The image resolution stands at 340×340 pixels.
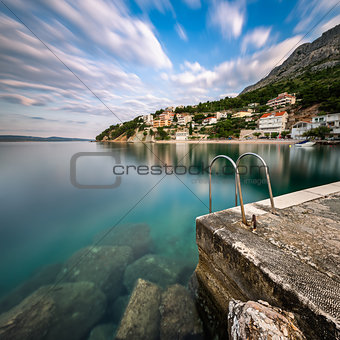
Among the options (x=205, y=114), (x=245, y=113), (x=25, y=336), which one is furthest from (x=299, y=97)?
(x=25, y=336)

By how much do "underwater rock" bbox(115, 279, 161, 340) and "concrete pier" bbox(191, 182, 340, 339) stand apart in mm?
802

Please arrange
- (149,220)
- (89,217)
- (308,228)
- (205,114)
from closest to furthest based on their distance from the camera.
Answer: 1. (308,228)
2. (149,220)
3. (89,217)
4. (205,114)

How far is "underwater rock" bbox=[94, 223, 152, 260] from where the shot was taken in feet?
14.6

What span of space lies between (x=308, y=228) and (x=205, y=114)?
303 ft

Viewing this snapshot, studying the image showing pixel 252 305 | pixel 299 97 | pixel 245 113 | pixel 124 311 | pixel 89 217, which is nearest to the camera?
pixel 252 305

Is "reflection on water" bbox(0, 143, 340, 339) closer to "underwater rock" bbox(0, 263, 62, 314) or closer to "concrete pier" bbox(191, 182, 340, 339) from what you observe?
"underwater rock" bbox(0, 263, 62, 314)

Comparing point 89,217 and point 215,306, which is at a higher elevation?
point 215,306

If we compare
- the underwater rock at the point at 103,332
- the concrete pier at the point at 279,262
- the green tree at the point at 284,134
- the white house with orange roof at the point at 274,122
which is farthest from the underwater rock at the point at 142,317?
the white house with orange roof at the point at 274,122

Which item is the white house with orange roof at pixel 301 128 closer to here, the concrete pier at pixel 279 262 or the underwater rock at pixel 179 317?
the concrete pier at pixel 279 262

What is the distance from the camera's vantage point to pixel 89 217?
6688 mm

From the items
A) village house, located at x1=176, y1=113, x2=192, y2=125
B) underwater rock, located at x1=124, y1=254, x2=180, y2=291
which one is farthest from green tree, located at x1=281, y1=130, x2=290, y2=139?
underwater rock, located at x1=124, y1=254, x2=180, y2=291

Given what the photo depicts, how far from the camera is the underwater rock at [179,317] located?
232 cm

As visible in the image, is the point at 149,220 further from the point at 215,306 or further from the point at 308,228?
the point at 308,228

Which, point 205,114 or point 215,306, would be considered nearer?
point 215,306
